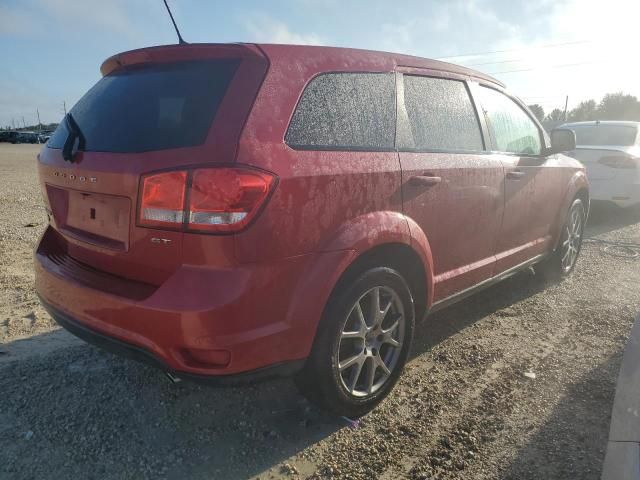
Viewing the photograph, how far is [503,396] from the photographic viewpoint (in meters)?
2.82

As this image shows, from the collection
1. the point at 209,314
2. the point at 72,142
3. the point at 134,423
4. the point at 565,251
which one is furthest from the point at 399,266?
the point at 565,251

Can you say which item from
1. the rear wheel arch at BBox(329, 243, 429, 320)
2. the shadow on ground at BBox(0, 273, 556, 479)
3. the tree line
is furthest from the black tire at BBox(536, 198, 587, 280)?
the tree line

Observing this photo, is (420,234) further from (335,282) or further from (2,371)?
(2,371)

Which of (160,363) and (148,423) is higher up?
(160,363)

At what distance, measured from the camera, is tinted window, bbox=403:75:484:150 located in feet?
9.24

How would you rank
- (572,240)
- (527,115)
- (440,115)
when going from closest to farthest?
(440,115)
(527,115)
(572,240)

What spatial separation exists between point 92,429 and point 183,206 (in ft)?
4.29

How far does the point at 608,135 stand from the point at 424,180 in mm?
6862

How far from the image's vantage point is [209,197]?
1.90 metres

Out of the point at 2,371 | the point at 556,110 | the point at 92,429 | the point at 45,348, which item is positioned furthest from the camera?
the point at 556,110

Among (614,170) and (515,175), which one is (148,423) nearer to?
(515,175)

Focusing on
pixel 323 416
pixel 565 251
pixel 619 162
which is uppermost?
pixel 619 162

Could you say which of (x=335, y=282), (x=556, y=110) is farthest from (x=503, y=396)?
(x=556, y=110)

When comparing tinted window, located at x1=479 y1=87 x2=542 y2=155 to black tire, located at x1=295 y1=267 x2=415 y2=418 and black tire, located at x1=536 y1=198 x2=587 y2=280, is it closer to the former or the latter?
black tire, located at x1=536 y1=198 x2=587 y2=280
